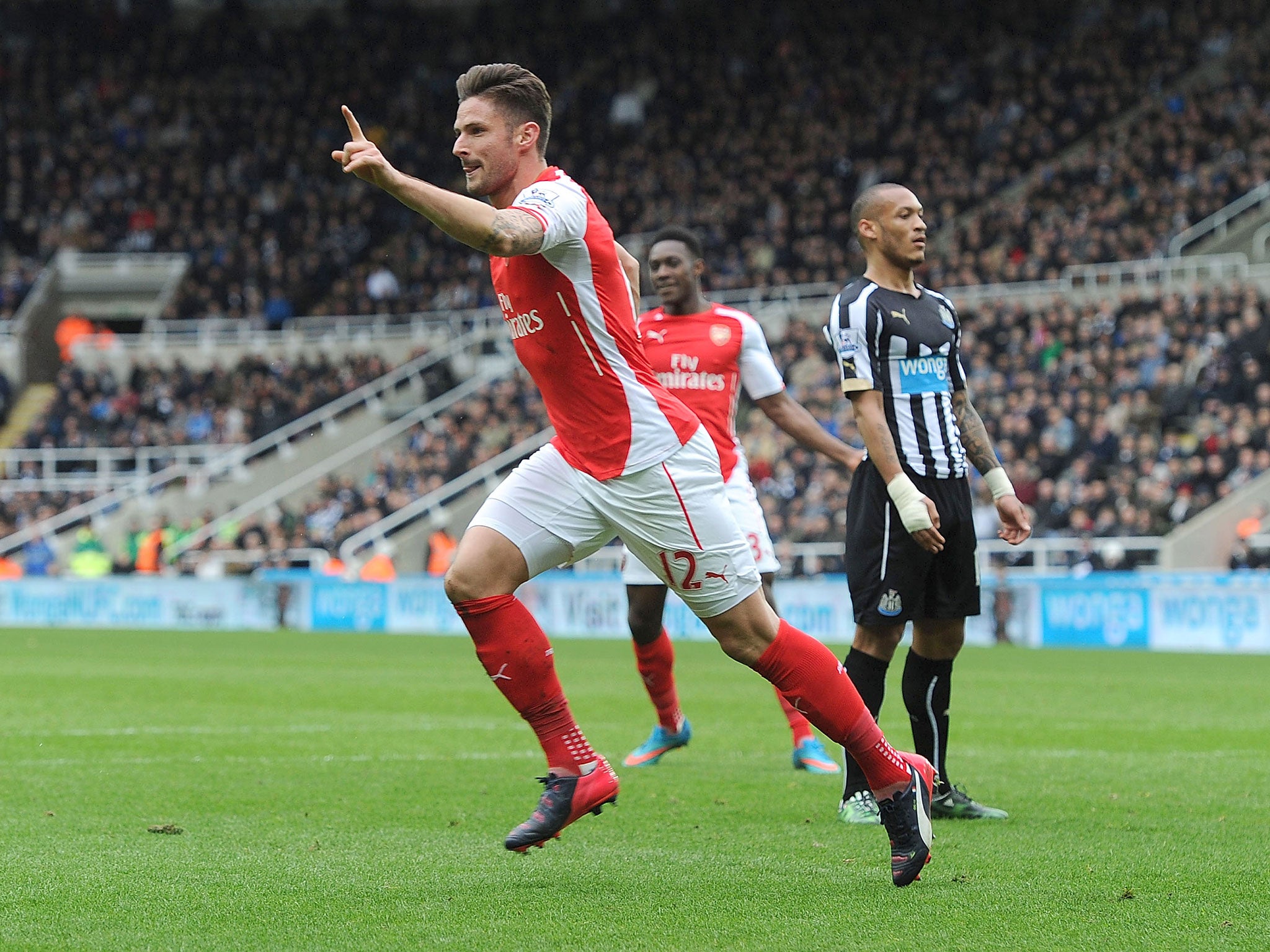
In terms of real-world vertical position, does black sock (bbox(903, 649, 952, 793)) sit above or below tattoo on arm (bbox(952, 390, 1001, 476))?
below

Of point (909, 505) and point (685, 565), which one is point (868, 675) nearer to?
point (909, 505)

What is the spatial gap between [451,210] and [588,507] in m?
1.23

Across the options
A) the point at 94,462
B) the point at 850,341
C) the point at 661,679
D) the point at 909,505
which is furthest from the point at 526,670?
the point at 94,462

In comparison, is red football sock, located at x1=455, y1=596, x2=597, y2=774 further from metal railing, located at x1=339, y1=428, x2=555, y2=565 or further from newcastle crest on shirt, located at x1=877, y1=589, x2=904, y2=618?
metal railing, located at x1=339, y1=428, x2=555, y2=565

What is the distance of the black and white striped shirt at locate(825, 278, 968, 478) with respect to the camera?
6.09m

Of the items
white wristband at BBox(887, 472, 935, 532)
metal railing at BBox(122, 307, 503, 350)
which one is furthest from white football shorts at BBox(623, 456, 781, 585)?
metal railing at BBox(122, 307, 503, 350)

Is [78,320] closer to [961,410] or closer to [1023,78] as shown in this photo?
[1023,78]

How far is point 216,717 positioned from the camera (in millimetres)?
10375

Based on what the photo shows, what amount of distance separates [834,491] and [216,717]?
48.2ft

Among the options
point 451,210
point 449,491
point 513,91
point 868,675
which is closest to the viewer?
point 451,210

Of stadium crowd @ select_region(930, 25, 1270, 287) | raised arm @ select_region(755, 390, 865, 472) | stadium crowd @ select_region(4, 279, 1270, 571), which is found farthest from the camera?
stadium crowd @ select_region(930, 25, 1270, 287)

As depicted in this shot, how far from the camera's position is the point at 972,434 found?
21.0 feet

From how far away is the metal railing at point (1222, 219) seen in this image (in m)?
26.1

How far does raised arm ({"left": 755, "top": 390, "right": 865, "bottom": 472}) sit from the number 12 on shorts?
1878 millimetres
